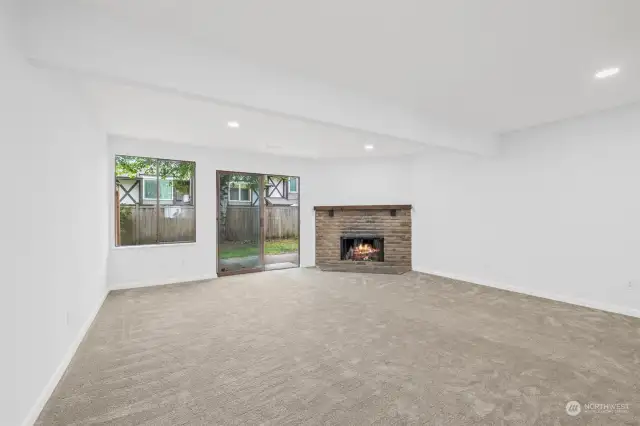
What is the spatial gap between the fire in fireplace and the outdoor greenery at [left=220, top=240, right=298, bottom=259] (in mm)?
1959

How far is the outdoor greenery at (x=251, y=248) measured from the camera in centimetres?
715

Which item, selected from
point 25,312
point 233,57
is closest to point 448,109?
point 233,57

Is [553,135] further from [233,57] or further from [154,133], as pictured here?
[154,133]

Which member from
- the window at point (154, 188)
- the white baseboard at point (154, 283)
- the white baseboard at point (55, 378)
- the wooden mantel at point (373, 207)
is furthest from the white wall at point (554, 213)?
the white baseboard at point (55, 378)

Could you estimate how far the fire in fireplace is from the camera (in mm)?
7062

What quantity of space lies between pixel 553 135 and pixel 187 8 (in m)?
4.83

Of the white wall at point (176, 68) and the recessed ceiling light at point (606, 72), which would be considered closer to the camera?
the white wall at point (176, 68)

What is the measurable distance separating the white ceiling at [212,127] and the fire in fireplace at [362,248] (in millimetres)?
1901

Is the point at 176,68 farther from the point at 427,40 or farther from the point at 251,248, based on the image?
the point at 251,248

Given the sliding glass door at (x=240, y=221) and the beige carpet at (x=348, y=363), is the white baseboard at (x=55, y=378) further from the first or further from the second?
the sliding glass door at (x=240, y=221)

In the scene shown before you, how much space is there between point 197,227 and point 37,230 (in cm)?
384

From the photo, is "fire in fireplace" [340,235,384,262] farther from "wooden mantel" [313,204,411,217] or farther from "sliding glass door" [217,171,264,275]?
"sliding glass door" [217,171,264,275]

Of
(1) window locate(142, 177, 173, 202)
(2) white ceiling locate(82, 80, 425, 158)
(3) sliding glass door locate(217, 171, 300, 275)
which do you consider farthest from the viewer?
(3) sliding glass door locate(217, 171, 300, 275)

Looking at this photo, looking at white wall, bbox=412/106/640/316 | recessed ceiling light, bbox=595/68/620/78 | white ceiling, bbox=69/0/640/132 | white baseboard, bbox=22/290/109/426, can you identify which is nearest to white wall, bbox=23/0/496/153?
white ceiling, bbox=69/0/640/132
